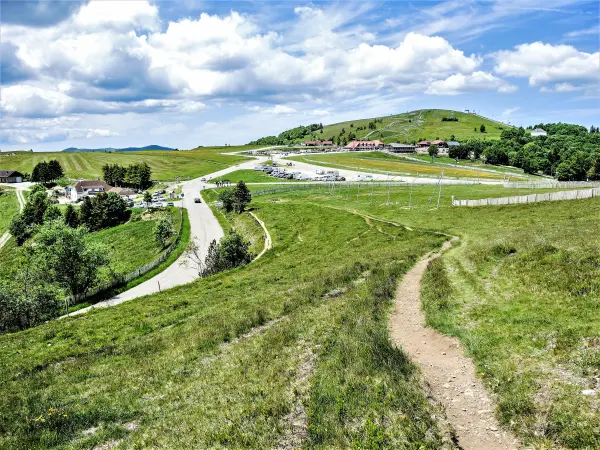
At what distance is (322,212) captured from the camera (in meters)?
72.9

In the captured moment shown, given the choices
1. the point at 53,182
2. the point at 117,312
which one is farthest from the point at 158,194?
the point at 117,312

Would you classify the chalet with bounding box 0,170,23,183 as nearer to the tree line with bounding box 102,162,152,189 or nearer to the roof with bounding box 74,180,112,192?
the tree line with bounding box 102,162,152,189

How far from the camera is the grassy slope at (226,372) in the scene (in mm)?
11734

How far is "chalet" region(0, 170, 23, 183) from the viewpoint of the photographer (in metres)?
176

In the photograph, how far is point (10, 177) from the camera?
178m

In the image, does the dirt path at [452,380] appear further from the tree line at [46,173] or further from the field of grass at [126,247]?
the tree line at [46,173]

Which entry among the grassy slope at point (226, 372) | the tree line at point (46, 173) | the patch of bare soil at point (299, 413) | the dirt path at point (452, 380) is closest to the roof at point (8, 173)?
the tree line at point (46, 173)

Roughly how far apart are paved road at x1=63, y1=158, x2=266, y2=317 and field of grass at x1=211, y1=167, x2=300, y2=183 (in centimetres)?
1384

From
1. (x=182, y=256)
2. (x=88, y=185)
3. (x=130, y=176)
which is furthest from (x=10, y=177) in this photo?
Result: (x=182, y=256)

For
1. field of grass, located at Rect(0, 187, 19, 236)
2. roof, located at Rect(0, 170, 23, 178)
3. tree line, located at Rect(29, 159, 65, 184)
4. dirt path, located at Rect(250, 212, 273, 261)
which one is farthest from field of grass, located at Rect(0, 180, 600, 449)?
roof, located at Rect(0, 170, 23, 178)

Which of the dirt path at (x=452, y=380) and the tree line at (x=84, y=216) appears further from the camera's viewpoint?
the tree line at (x=84, y=216)

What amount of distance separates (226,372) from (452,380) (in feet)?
30.2

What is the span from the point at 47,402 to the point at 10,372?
20.5 ft

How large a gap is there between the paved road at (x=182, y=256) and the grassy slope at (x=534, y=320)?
3326 centimetres
